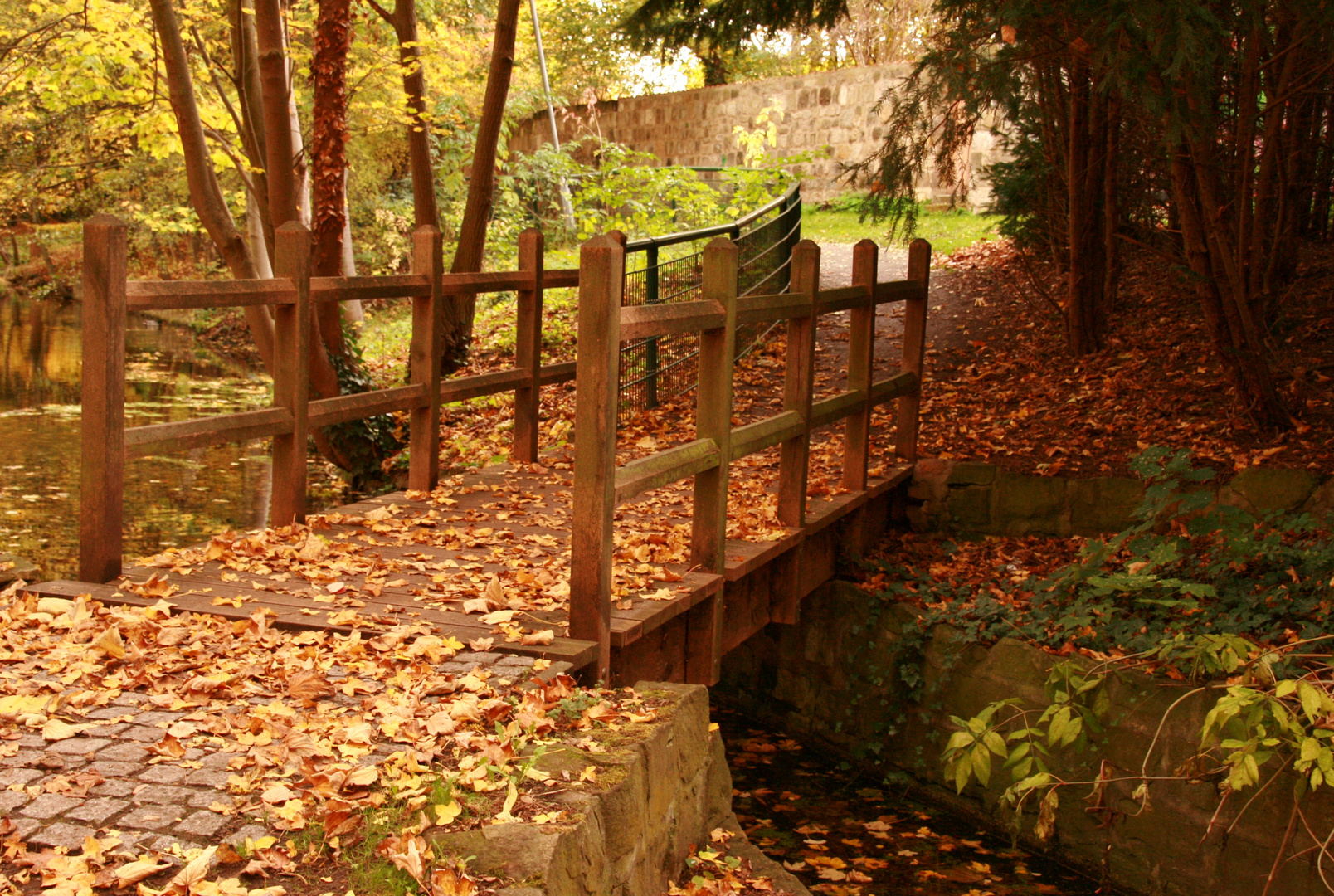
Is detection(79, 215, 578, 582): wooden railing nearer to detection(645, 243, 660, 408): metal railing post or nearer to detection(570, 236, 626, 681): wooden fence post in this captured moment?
detection(570, 236, 626, 681): wooden fence post

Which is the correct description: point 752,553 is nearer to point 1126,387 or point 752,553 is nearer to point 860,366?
point 860,366

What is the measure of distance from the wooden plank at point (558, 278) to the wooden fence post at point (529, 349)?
0.31 feet

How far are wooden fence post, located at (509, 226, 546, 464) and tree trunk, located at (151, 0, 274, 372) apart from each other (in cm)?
305

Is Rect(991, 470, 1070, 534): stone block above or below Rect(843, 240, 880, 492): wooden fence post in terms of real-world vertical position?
below

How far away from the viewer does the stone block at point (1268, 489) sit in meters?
6.59

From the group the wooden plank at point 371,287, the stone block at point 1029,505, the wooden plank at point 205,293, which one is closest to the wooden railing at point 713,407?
the stone block at point 1029,505

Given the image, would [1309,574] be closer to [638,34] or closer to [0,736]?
[0,736]

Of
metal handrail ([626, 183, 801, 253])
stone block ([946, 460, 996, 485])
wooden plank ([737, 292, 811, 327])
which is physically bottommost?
stone block ([946, 460, 996, 485])

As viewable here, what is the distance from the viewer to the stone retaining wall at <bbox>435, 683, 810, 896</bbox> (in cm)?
280

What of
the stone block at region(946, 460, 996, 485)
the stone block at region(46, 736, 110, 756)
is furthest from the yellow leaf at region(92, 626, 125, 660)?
the stone block at region(946, 460, 996, 485)

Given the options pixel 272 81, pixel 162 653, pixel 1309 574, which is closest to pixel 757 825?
pixel 1309 574

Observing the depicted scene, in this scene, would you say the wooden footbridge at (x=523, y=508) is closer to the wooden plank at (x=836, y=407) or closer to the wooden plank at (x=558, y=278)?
the wooden plank at (x=836, y=407)

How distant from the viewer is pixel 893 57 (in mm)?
27391

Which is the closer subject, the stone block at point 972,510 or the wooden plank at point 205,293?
the wooden plank at point 205,293
